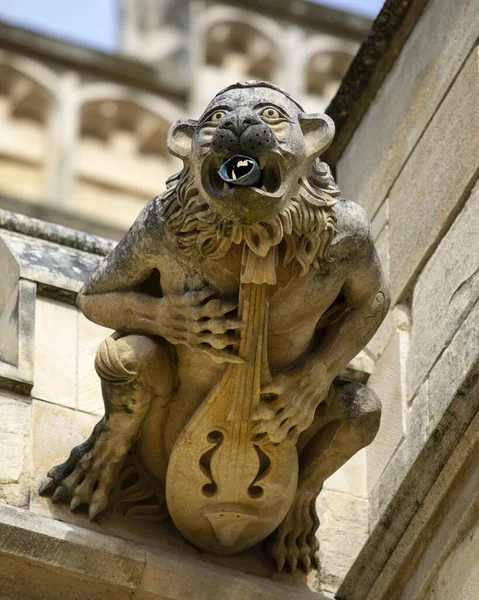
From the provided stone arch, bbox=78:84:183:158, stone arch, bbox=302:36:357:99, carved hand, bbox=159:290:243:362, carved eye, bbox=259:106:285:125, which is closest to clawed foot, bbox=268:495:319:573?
carved hand, bbox=159:290:243:362

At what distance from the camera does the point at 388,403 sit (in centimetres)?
617

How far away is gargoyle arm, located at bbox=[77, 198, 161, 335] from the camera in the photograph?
523 cm

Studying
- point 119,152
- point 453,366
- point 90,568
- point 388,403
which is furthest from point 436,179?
point 119,152

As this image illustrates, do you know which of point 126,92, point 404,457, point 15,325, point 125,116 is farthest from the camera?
point 125,116

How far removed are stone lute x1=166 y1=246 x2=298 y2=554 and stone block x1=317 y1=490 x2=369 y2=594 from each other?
30cm

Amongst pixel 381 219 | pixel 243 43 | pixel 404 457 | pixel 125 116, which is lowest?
pixel 125 116

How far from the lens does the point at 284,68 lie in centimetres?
1900

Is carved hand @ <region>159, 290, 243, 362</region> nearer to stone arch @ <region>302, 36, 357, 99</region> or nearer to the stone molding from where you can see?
the stone molding

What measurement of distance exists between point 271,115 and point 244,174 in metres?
0.24

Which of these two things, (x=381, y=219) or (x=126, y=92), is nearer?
(x=381, y=219)

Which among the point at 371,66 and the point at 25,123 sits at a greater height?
the point at 371,66

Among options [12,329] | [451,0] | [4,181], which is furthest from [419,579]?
[4,181]

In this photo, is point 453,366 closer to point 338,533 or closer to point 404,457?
point 404,457

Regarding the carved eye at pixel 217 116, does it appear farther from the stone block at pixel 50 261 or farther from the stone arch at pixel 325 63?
the stone arch at pixel 325 63
